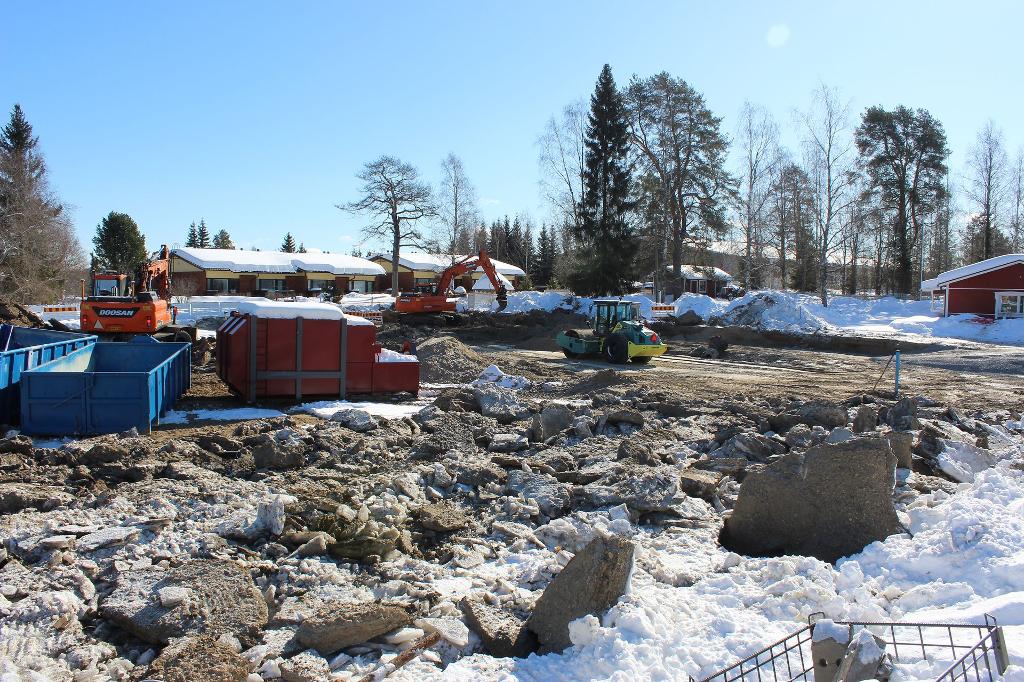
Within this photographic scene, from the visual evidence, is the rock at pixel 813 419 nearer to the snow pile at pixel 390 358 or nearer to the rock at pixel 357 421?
the rock at pixel 357 421

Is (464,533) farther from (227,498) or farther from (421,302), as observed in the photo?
(421,302)

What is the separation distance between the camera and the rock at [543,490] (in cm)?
816

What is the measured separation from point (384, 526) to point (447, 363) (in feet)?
42.3

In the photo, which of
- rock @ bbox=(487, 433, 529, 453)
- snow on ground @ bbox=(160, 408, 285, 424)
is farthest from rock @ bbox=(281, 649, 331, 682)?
snow on ground @ bbox=(160, 408, 285, 424)

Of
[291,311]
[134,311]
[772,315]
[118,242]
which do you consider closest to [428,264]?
[118,242]

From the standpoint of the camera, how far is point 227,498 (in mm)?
7996

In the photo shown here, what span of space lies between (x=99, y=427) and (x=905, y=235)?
170 ft

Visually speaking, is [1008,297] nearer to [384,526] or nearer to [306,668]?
[384,526]

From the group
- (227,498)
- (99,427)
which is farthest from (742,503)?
(99,427)

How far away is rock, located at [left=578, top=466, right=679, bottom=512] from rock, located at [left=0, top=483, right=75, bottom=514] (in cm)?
563

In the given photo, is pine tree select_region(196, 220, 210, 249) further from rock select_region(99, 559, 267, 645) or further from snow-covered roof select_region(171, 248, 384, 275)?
rock select_region(99, 559, 267, 645)

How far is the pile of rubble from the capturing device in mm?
5129

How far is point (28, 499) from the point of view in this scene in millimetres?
7520

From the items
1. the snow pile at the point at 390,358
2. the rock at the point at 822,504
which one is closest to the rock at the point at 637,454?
the rock at the point at 822,504
